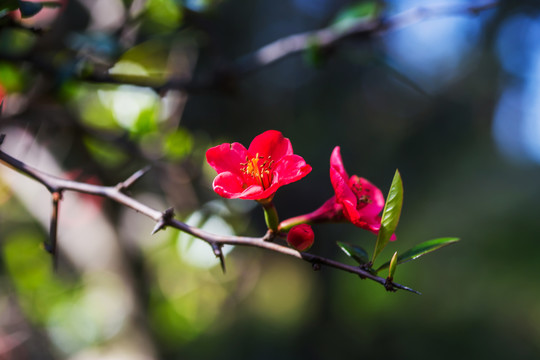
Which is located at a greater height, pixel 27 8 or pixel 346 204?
pixel 27 8

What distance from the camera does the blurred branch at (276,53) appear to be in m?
0.79

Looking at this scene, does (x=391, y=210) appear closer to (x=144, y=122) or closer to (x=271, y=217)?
(x=271, y=217)

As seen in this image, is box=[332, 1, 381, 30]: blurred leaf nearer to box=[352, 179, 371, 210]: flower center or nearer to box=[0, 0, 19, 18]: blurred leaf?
box=[352, 179, 371, 210]: flower center

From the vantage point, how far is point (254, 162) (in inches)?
20.6

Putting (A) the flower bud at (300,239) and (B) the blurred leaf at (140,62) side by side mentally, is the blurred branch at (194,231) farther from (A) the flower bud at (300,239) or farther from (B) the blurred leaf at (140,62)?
(B) the blurred leaf at (140,62)

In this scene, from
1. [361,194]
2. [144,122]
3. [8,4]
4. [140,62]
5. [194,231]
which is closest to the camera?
[194,231]

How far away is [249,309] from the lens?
3832 millimetres

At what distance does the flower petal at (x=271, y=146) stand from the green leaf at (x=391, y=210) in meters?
0.15

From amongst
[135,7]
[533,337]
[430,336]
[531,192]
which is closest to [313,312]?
[430,336]

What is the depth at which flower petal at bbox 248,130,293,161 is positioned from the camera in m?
0.51

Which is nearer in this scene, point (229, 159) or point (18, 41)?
point (229, 159)

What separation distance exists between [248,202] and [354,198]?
912 millimetres

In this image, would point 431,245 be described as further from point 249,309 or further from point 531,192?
point 531,192

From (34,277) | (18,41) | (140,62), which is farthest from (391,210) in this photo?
(34,277)
